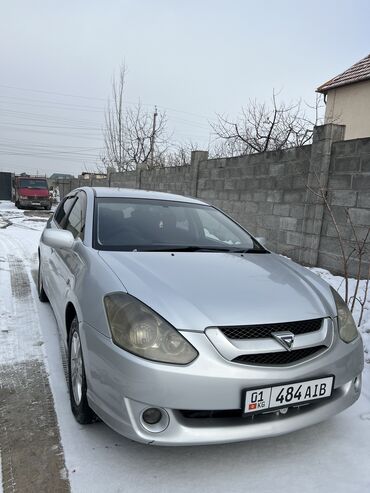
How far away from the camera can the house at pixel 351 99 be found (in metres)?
12.6

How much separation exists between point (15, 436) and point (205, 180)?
24.9ft

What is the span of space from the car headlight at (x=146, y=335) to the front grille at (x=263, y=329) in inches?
8.0

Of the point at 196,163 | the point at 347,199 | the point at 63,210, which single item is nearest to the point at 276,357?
the point at 63,210

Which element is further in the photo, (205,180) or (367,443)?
(205,180)

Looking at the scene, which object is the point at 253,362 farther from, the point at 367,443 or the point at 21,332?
the point at 21,332

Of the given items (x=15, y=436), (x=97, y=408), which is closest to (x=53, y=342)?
(x=15, y=436)

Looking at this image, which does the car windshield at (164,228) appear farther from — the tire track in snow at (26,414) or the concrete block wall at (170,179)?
the concrete block wall at (170,179)

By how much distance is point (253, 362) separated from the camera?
6.21 ft

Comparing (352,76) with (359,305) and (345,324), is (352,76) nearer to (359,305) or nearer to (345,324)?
(359,305)

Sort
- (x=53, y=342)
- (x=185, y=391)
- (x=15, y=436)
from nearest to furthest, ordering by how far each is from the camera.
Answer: (x=185, y=391) < (x=15, y=436) < (x=53, y=342)

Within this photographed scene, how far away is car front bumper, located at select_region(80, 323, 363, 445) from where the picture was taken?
5.90 ft

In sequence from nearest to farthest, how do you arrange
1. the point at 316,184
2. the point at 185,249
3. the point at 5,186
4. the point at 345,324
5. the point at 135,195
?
the point at 345,324
the point at 185,249
the point at 135,195
the point at 316,184
the point at 5,186

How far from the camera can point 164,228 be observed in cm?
317

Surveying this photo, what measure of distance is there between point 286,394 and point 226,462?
20.2 inches
